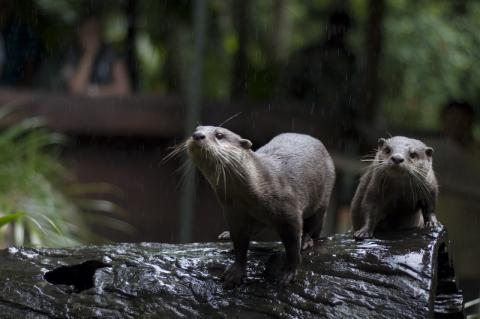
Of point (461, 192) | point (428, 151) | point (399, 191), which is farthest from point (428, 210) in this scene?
point (461, 192)

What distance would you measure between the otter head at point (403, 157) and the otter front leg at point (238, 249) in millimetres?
694

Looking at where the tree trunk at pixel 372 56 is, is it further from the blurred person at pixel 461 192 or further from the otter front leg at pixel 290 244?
the otter front leg at pixel 290 244

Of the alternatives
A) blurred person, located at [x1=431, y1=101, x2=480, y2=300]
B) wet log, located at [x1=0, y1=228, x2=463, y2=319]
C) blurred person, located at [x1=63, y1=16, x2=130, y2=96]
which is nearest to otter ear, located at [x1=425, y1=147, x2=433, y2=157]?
wet log, located at [x1=0, y1=228, x2=463, y2=319]

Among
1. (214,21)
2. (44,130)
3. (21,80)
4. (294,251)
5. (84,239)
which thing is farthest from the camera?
(214,21)

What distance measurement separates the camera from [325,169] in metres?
3.59

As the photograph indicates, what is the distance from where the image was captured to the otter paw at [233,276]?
3.16 metres

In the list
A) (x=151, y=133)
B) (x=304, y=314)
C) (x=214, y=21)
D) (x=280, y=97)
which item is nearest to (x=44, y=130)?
(x=151, y=133)

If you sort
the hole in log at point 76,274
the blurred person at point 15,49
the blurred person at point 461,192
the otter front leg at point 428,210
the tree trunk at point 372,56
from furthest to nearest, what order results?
the blurred person at point 15,49 → the tree trunk at point 372,56 → the blurred person at point 461,192 → the otter front leg at point 428,210 → the hole in log at point 76,274

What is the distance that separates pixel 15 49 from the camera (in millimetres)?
7836

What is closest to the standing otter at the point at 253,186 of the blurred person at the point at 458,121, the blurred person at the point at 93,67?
the blurred person at the point at 458,121

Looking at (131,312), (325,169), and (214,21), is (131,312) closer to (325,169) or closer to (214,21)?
(325,169)

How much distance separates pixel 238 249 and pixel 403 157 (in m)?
0.81

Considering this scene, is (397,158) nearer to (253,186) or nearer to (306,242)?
(306,242)

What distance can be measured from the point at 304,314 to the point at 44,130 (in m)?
4.70
